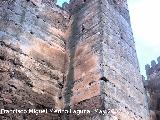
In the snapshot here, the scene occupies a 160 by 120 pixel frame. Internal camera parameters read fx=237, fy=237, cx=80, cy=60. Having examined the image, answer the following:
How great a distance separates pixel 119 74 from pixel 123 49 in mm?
837

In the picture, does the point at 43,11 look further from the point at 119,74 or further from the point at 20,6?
the point at 119,74

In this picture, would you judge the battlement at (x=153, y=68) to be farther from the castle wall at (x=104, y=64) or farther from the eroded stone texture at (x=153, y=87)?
the castle wall at (x=104, y=64)

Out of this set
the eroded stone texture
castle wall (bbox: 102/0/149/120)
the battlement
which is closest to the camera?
castle wall (bbox: 102/0/149/120)

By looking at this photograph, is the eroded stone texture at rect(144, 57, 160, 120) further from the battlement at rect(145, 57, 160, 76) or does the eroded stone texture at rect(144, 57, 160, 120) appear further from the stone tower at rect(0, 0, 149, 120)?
the stone tower at rect(0, 0, 149, 120)

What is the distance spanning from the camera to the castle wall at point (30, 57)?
3829 mm

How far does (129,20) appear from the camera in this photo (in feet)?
20.1

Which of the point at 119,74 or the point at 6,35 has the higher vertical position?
the point at 6,35

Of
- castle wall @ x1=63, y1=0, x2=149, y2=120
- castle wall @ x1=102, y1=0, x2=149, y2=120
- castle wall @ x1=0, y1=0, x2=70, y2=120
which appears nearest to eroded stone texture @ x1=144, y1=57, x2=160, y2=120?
castle wall @ x1=102, y1=0, x2=149, y2=120

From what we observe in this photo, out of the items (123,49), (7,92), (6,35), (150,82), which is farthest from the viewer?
(150,82)

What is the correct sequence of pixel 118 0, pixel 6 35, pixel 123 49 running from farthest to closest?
pixel 118 0 → pixel 123 49 → pixel 6 35

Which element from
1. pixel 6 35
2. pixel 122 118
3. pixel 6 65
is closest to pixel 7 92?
pixel 6 65

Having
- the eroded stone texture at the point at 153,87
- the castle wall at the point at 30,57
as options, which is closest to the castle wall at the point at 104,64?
the castle wall at the point at 30,57

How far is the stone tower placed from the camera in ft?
12.7

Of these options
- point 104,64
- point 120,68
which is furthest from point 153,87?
point 104,64
